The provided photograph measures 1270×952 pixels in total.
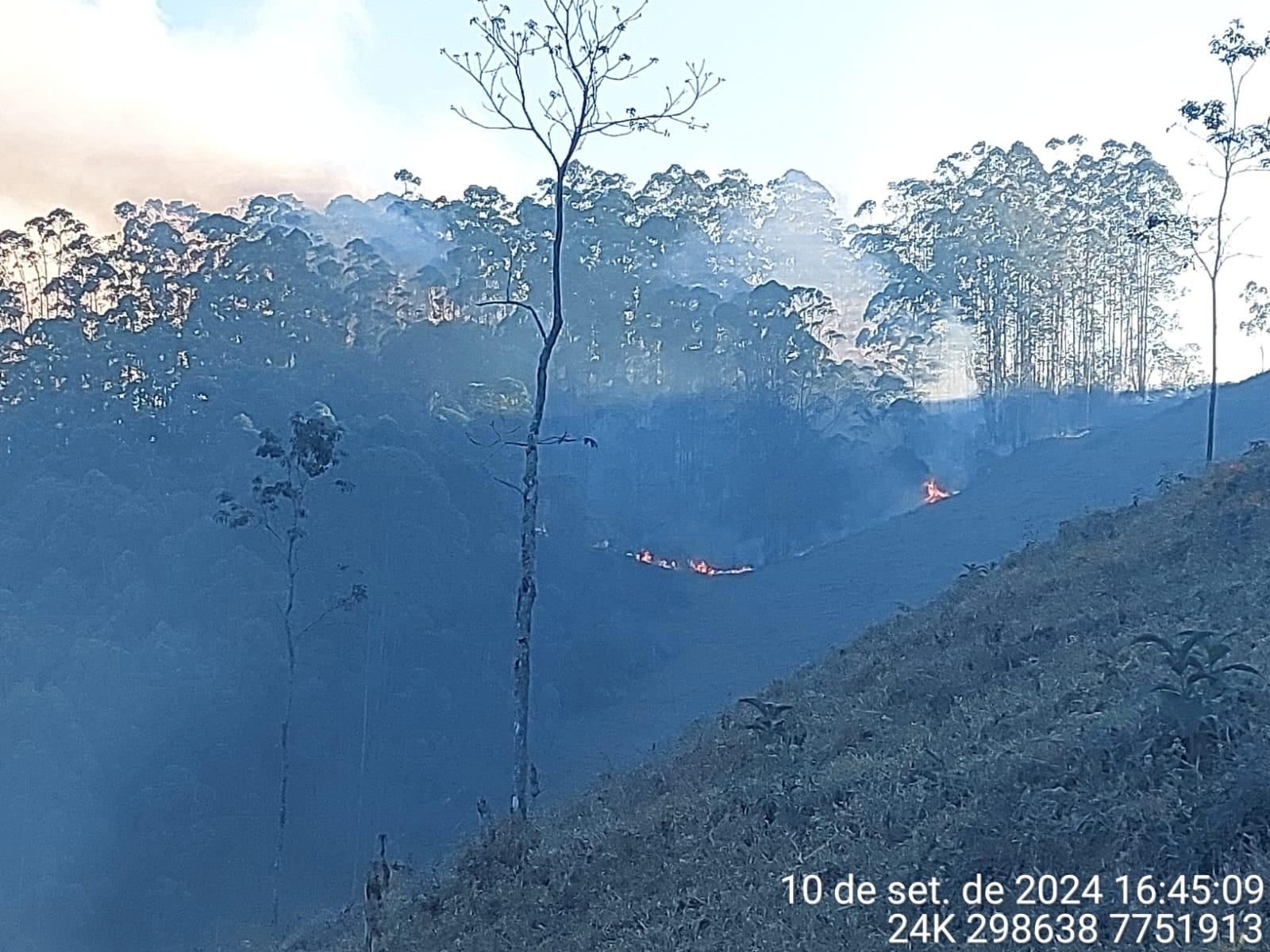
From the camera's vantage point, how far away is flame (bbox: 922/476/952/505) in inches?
2055

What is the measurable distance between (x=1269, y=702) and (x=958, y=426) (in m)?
54.3

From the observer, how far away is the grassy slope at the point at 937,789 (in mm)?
6734

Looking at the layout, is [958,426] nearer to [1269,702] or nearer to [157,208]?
[157,208]

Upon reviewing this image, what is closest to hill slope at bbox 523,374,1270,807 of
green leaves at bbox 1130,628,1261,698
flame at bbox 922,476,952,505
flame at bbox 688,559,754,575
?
flame at bbox 688,559,754,575

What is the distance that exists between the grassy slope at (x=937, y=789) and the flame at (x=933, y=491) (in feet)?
123

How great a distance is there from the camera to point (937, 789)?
27.0 ft

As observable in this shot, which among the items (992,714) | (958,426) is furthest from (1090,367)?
(992,714)

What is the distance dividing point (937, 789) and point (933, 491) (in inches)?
1799

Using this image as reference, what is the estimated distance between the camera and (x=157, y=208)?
55625 mm

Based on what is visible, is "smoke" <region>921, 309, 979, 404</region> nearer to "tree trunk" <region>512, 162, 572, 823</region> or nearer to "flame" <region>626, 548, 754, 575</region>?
"flame" <region>626, 548, 754, 575</region>

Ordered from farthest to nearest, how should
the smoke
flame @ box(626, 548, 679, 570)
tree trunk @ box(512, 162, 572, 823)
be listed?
the smoke → flame @ box(626, 548, 679, 570) → tree trunk @ box(512, 162, 572, 823)

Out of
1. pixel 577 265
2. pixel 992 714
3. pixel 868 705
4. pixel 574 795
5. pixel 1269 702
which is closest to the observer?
pixel 1269 702

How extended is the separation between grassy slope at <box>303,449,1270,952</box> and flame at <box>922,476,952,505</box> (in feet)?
123

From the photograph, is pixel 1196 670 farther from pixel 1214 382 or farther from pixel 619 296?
pixel 619 296
